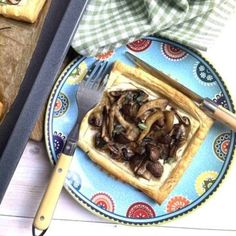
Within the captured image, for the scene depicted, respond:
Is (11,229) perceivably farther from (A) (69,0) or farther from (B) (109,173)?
(A) (69,0)

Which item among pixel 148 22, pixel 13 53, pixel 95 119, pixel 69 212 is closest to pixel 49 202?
pixel 69 212

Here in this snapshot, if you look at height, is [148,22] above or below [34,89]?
above

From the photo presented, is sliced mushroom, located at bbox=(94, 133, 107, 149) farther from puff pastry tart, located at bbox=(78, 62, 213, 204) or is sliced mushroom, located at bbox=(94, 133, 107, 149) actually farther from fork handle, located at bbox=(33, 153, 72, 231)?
fork handle, located at bbox=(33, 153, 72, 231)

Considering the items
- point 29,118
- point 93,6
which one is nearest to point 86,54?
point 93,6

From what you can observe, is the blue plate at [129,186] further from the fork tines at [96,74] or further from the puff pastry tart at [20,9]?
the puff pastry tart at [20,9]

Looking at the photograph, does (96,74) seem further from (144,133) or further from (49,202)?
(49,202)

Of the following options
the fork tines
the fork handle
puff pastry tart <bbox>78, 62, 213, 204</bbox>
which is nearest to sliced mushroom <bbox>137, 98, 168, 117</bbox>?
puff pastry tart <bbox>78, 62, 213, 204</bbox>

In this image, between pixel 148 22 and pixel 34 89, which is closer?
pixel 34 89
